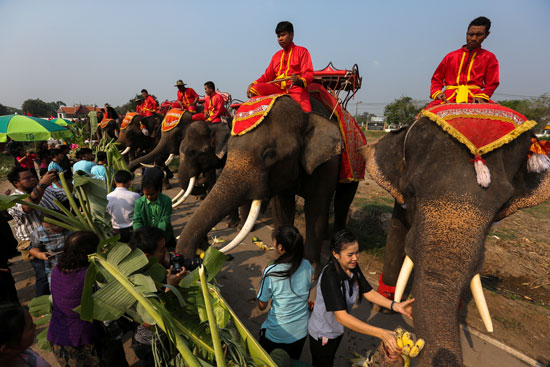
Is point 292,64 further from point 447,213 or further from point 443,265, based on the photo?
point 443,265

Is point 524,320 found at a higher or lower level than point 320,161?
lower

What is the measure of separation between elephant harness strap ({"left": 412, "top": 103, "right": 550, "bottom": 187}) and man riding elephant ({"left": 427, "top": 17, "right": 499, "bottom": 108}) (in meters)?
0.77

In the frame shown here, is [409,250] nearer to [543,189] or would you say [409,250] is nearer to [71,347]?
[543,189]

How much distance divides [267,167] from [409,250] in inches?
75.7

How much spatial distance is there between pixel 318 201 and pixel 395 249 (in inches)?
49.5

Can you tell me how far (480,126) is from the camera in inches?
104

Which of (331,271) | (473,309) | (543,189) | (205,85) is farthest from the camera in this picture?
(205,85)

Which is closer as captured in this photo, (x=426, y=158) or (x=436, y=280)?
(x=436, y=280)

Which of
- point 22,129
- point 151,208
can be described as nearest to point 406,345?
point 151,208

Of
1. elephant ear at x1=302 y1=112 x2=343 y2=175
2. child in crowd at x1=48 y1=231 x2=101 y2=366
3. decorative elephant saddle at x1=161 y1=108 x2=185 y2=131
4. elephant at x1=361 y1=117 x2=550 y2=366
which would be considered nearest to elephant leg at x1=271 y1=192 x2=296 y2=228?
elephant ear at x1=302 y1=112 x2=343 y2=175

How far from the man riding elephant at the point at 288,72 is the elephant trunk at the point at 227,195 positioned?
138 cm

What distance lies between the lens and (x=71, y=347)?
2.12m

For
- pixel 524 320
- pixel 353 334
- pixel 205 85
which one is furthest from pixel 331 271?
pixel 205 85

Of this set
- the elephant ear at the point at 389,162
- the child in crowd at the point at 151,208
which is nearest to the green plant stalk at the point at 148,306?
the child in crowd at the point at 151,208
